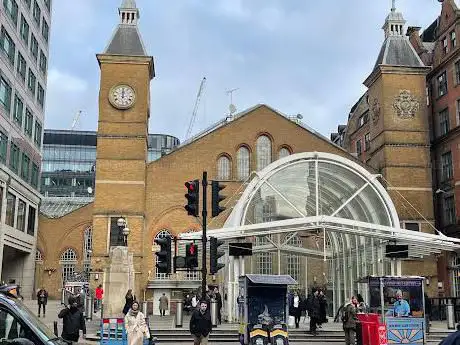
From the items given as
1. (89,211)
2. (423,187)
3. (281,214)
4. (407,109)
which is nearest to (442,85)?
(407,109)

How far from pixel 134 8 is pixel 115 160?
485 inches

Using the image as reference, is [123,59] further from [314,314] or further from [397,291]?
[397,291]

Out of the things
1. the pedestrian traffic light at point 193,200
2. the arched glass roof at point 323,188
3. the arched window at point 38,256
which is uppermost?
the arched glass roof at point 323,188

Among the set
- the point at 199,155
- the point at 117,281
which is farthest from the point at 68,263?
the point at 117,281

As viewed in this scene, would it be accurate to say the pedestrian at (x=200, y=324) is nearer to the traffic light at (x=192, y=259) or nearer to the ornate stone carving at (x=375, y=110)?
the traffic light at (x=192, y=259)

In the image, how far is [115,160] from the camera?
40562 mm

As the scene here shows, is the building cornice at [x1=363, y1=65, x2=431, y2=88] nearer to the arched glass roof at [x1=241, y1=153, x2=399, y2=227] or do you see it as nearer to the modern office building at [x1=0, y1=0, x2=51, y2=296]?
the arched glass roof at [x1=241, y1=153, x2=399, y2=227]

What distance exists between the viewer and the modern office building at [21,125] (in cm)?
4162

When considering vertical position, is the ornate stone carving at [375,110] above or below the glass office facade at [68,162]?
below

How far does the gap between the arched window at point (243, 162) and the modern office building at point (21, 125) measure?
15896mm

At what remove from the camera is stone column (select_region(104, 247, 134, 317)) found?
85.3 ft

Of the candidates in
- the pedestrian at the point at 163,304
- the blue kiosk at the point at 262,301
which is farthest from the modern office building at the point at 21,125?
the blue kiosk at the point at 262,301

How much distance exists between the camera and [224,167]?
141 feet

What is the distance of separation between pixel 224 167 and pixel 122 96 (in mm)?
8523
